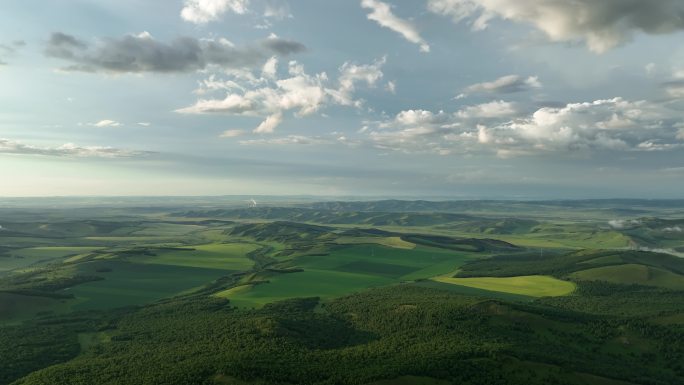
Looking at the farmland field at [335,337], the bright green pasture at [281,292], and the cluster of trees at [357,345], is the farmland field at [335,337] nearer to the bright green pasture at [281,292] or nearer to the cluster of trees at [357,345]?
the cluster of trees at [357,345]

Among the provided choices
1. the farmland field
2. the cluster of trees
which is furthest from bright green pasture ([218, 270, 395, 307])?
the cluster of trees

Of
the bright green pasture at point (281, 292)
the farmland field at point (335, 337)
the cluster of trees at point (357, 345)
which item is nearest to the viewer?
the cluster of trees at point (357, 345)

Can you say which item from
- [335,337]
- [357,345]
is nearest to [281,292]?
[335,337]

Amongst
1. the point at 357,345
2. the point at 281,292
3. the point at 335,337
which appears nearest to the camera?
the point at 357,345

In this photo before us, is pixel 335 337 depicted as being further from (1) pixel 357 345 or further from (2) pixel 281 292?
(2) pixel 281 292

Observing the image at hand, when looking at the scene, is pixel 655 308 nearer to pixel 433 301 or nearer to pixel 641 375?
pixel 641 375

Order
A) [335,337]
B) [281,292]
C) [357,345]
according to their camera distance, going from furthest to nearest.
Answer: [281,292] → [335,337] → [357,345]

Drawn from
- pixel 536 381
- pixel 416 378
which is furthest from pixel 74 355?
pixel 536 381

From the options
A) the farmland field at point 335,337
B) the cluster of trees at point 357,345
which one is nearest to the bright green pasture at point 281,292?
the farmland field at point 335,337

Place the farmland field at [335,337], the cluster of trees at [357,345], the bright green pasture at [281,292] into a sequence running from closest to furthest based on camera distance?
the cluster of trees at [357,345], the farmland field at [335,337], the bright green pasture at [281,292]

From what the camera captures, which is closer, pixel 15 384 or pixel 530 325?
pixel 15 384

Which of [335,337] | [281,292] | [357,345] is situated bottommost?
[281,292]
